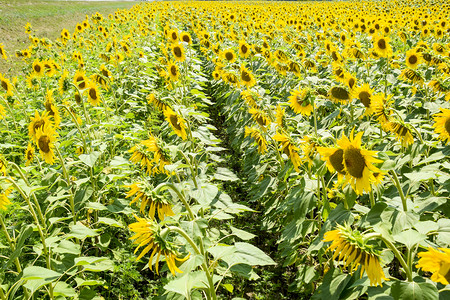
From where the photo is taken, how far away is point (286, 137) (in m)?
2.12

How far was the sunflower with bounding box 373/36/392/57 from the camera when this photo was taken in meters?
4.36

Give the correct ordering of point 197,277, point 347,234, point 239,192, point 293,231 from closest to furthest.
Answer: point 347,234 < point 197,277 < point 293,231 < point 239,192

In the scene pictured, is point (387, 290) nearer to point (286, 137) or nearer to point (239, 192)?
point (286, 137)

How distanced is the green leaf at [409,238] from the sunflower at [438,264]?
0.29 meters

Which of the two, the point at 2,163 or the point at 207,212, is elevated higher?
the point at 2,163

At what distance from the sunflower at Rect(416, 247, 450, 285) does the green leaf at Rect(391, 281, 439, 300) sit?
23 centimetres

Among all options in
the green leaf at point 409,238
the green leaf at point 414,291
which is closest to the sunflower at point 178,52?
the green leaf at point 409,238

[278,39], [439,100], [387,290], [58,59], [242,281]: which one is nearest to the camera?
[387,290]

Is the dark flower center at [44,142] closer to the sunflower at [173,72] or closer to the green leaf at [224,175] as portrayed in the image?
the green leaf at [224,175]

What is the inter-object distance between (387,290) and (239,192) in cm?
281

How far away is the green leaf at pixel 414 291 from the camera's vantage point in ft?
4.07

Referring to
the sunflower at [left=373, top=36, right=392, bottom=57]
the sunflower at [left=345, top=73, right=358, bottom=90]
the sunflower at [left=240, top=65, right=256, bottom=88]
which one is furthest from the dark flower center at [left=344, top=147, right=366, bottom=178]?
the sunflower at [left=373, top=36, right=392, bottom=57]

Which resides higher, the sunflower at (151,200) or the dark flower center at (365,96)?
the dark flower center at (365,96)

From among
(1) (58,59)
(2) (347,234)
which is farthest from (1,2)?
(2) (347,234)
